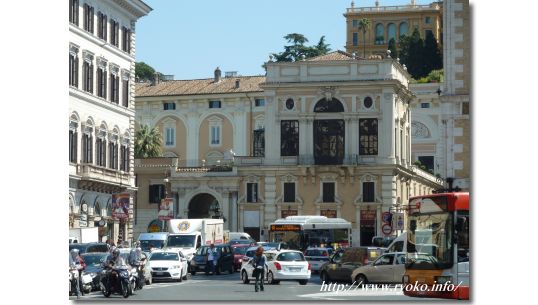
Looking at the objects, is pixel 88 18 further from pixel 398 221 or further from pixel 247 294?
pixel 247 294

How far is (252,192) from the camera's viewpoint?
295ft

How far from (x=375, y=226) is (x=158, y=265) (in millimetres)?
42299

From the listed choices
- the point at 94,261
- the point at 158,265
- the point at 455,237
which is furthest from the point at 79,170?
the point at 455,237

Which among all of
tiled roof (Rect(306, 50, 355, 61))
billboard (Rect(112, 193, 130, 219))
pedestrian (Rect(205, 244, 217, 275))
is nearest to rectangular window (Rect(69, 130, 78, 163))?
pedestrian (Rect(205, 244, 217, 275))

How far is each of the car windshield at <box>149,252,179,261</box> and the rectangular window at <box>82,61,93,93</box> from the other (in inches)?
573

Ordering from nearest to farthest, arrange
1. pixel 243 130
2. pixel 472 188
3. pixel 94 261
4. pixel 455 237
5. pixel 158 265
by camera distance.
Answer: pixel 472 188, pixel 455 237, pixel 94 261, pixel 158 265, pixel 243 130

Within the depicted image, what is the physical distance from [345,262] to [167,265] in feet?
18.7

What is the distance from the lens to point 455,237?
27.1 m

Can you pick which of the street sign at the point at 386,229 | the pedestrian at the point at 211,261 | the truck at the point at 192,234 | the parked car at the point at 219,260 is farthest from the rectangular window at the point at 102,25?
the street sign at the point at 386,229

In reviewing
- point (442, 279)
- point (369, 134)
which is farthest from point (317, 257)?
point (369, 134)

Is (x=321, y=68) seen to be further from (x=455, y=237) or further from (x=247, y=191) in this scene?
(x=455, y=237)

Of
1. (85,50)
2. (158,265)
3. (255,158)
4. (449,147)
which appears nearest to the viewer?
(449,147)

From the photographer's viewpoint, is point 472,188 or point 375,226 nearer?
point 472,188

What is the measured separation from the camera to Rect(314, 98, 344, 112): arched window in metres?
Answer: 88.4
